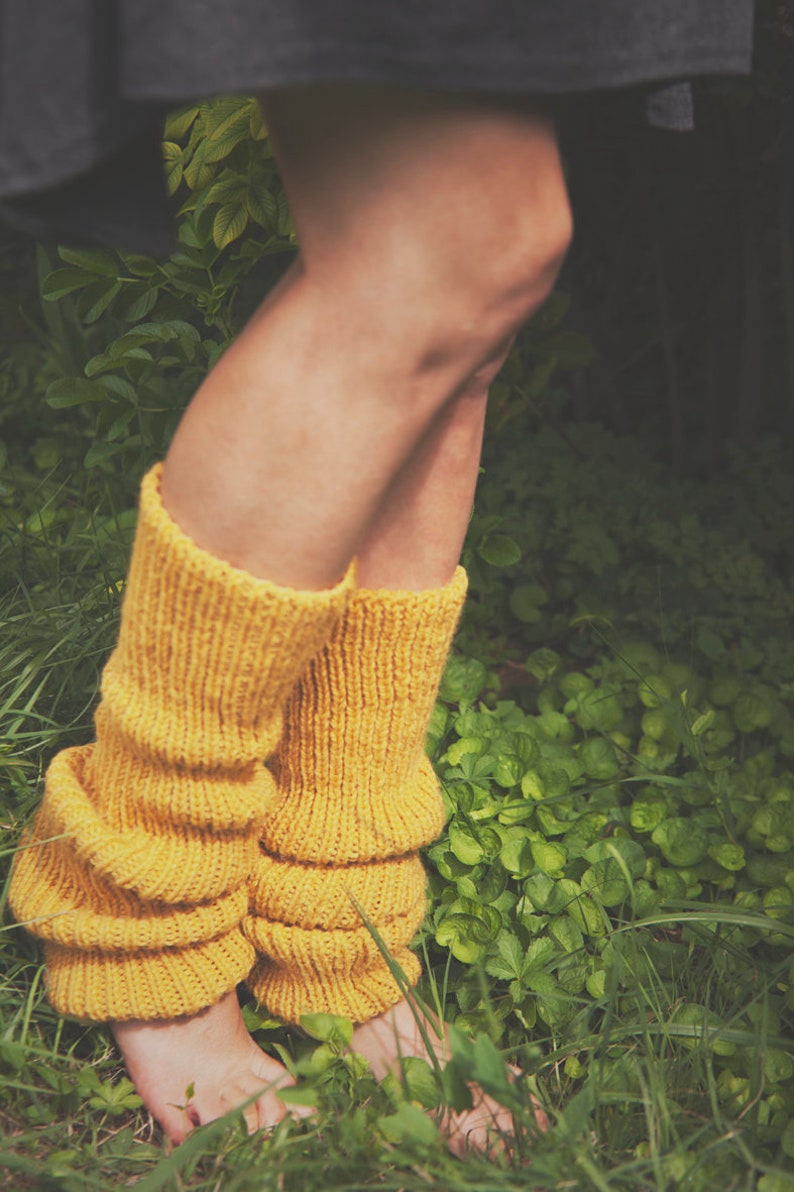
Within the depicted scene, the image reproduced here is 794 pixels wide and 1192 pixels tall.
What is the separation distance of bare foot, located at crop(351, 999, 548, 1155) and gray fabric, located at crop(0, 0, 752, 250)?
0.73 meters

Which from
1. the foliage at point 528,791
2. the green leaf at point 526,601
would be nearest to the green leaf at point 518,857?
the foliage at point 528,791

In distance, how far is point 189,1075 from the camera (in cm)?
101

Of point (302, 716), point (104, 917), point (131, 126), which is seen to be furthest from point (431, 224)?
point (104, 917)

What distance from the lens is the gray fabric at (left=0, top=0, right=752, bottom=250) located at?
24.9 inches

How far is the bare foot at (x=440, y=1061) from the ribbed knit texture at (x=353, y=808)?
1.2 inches

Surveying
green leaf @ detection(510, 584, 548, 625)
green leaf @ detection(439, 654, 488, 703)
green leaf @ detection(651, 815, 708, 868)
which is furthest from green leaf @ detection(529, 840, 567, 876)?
green leaf @ detection(510, 584, 548, 625)

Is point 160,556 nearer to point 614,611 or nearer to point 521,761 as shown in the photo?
point 521,761

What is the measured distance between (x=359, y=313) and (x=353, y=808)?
1.62 ft

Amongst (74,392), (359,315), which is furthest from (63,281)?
(359,315)

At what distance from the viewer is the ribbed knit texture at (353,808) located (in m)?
0.99

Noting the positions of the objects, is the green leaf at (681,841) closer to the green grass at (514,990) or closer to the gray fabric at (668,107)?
the green grass at (514,990)

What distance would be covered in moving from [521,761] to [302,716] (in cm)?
46

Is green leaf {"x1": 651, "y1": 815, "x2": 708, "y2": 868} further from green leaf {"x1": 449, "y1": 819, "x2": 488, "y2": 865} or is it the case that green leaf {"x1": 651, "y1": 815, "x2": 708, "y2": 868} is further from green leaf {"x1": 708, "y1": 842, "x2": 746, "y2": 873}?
green leaf {"x1": 449, "y1": 819, "x2": 488, "y2": 865}

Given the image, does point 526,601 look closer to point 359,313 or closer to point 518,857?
point 518,857
